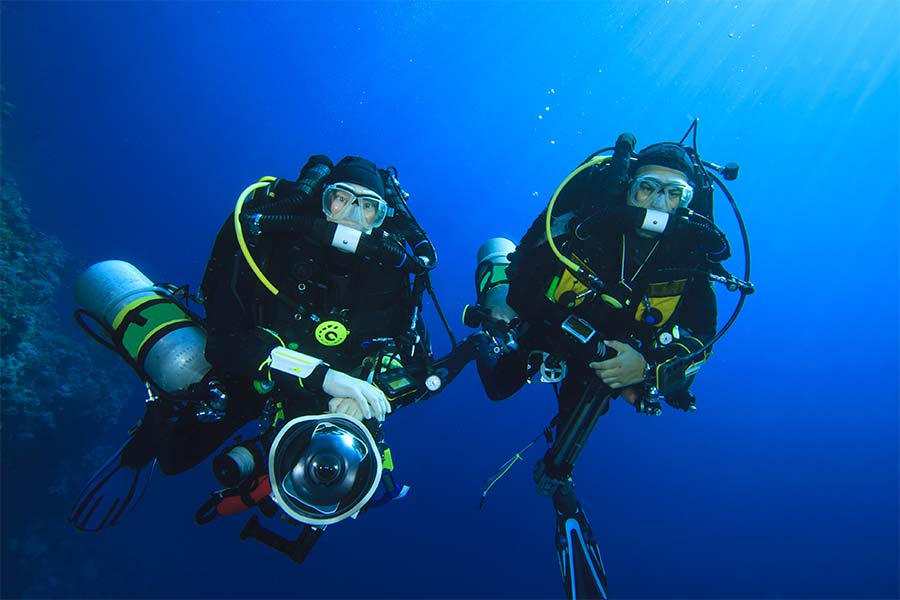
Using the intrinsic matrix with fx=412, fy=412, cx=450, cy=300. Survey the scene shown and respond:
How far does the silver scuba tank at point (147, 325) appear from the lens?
10.2 ft

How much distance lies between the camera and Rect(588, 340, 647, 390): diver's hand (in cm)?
329

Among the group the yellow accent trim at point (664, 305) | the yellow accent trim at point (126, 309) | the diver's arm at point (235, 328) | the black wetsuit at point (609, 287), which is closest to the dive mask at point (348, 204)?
the diver's arm at point (235, 328)

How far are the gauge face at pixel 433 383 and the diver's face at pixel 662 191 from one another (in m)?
2.20

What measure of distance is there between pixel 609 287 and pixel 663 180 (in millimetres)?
966

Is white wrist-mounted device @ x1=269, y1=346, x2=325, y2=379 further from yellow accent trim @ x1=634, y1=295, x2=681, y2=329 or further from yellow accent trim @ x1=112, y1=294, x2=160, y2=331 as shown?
yellow accent trim @ x1=634, y1=295, x2=681, y2=329

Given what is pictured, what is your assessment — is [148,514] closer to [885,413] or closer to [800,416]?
[800,416]

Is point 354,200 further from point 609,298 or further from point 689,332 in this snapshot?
point 689,332

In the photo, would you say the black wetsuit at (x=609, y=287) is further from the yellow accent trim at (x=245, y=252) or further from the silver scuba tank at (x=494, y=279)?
the yellow accent trim at (x=245, y=252)

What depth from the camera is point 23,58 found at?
2117 centimetres

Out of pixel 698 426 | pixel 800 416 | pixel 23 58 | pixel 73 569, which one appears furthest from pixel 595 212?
pixel 23 58

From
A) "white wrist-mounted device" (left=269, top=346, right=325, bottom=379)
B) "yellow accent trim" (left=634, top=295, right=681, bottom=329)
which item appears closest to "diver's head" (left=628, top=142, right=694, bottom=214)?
A: "yellow accent trim" (left=634, top=295, right=681, bottom=329)

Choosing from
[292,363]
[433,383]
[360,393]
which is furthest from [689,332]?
[292,363]

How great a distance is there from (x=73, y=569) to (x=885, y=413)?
37861 mm

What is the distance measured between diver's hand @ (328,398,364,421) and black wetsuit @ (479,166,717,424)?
176 centimetres
